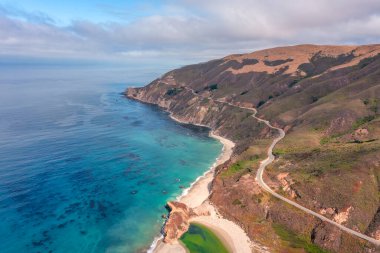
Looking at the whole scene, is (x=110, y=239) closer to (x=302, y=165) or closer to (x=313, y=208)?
(x=313, y=208)

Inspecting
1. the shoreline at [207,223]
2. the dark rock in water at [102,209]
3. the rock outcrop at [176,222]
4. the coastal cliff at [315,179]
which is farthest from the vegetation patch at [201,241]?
the dark rock in water at [102,209]

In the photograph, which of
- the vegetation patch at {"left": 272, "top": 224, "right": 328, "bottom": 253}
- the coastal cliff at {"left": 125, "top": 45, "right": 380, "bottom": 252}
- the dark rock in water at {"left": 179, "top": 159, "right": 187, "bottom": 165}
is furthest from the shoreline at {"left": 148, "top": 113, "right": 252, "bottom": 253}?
the dark rock in water at {"left": 179, "top": 159, "right": 187, "bottom": 165}

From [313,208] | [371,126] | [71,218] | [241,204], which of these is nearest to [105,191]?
[71,218]

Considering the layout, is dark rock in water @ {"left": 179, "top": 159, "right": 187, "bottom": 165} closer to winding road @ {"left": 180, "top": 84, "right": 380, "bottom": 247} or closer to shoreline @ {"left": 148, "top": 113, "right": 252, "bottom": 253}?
shoreline @ {"left": 148, "top": 113, "right": 252, "bottom": 253}

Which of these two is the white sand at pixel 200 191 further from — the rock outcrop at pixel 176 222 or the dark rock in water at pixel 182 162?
the dark rock in water at pixel 182 162

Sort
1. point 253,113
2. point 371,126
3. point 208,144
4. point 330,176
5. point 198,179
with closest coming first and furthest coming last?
1. point 330,176
2. point 198,179
3. point 371,126
4. point 208,144
5. point 253,113

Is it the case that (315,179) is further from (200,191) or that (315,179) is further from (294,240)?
(200,191)

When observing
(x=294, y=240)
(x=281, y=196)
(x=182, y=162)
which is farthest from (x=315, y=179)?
(x=182, y=162)
